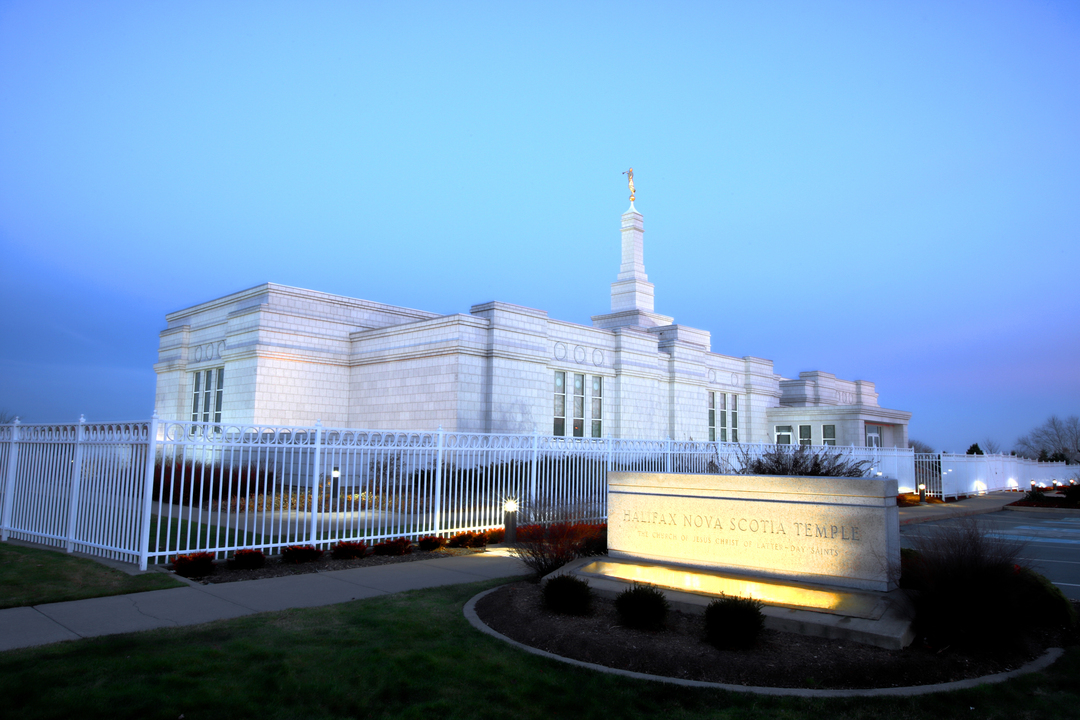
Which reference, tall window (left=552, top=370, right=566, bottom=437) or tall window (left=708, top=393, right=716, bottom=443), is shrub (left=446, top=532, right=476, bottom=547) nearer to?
tall window (left=552, top=370, right=566, bottom=437)

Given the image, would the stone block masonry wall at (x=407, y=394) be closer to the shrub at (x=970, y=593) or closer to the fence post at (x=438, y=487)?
the fence post at (x=438, y=487)

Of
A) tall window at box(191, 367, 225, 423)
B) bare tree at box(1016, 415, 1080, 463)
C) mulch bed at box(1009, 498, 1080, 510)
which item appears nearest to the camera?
mulch bed at box(1009, 498, 1080, 510)

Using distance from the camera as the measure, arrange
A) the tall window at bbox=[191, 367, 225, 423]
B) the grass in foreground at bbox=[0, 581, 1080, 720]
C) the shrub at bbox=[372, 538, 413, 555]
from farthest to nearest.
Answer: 1. the tall window at bbox=[191, 367, 225, 423]
2. the shrub at bbox=[372, 538, 413, 555]
3. the grass in foreground at bbox=[0, 581, 1080, 720]

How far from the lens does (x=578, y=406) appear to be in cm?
2602

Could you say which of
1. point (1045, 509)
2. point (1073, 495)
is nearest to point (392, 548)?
point (1045, 509)

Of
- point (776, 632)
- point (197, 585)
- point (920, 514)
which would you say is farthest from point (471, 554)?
point (920, 514)

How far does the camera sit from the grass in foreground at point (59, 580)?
24.7ft

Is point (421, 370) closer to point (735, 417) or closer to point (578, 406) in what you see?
point (578, 406)

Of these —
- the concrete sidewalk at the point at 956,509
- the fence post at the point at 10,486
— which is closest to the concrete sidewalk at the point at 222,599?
the fence post at the point at 10,486

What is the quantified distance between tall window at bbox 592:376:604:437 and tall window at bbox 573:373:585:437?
0.56 m

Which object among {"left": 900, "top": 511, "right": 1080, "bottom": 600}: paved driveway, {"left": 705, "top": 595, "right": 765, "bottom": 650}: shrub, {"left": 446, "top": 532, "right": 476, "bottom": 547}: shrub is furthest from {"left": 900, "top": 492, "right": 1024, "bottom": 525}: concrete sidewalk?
{"left": 705, "top": 595, "right": 765, "bottom": 650}: shrub

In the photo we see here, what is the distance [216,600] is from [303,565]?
233cm

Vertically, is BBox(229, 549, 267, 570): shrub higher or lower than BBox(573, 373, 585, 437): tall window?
lower

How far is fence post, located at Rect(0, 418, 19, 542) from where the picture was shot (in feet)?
37.3
